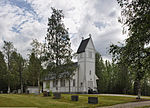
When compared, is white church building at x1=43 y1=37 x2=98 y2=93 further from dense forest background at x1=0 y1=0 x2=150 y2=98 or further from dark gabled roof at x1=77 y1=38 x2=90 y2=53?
dense forest background at x1=0 y1=0 x2=150 y2=98

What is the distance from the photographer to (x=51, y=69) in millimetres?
26188

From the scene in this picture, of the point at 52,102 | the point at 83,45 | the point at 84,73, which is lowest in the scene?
the point at 52,102

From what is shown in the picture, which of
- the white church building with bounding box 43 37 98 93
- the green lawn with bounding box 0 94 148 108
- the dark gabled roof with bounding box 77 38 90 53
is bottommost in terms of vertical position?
the green lawn with bounding box 0 94 148 108

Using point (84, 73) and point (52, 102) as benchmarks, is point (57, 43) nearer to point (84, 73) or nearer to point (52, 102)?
point (52, 102)

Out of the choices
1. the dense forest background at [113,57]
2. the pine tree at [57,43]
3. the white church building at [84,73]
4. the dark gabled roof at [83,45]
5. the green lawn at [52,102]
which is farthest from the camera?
the dark gabled roof at [83,45]

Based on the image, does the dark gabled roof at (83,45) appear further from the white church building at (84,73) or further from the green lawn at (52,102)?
the green lawn at (52,102)

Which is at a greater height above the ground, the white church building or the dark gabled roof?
the dark gabled roof

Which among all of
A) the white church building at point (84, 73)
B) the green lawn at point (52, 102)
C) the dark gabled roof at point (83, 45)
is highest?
the dark gabled roof at point (83, 45)

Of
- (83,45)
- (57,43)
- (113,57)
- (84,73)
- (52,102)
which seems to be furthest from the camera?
(83,45)

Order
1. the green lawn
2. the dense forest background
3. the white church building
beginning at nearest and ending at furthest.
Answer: the dense forest background, the green lawn, the white church building

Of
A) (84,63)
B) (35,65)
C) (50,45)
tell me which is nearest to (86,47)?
(84,63)

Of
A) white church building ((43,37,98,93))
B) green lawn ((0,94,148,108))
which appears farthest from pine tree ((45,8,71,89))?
white church building ((43,37,98,93))

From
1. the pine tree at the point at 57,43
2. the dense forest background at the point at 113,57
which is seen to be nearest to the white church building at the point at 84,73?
the dense forest background at the point at 113,57

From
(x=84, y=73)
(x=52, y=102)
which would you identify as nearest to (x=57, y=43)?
(x=52, y=102)
